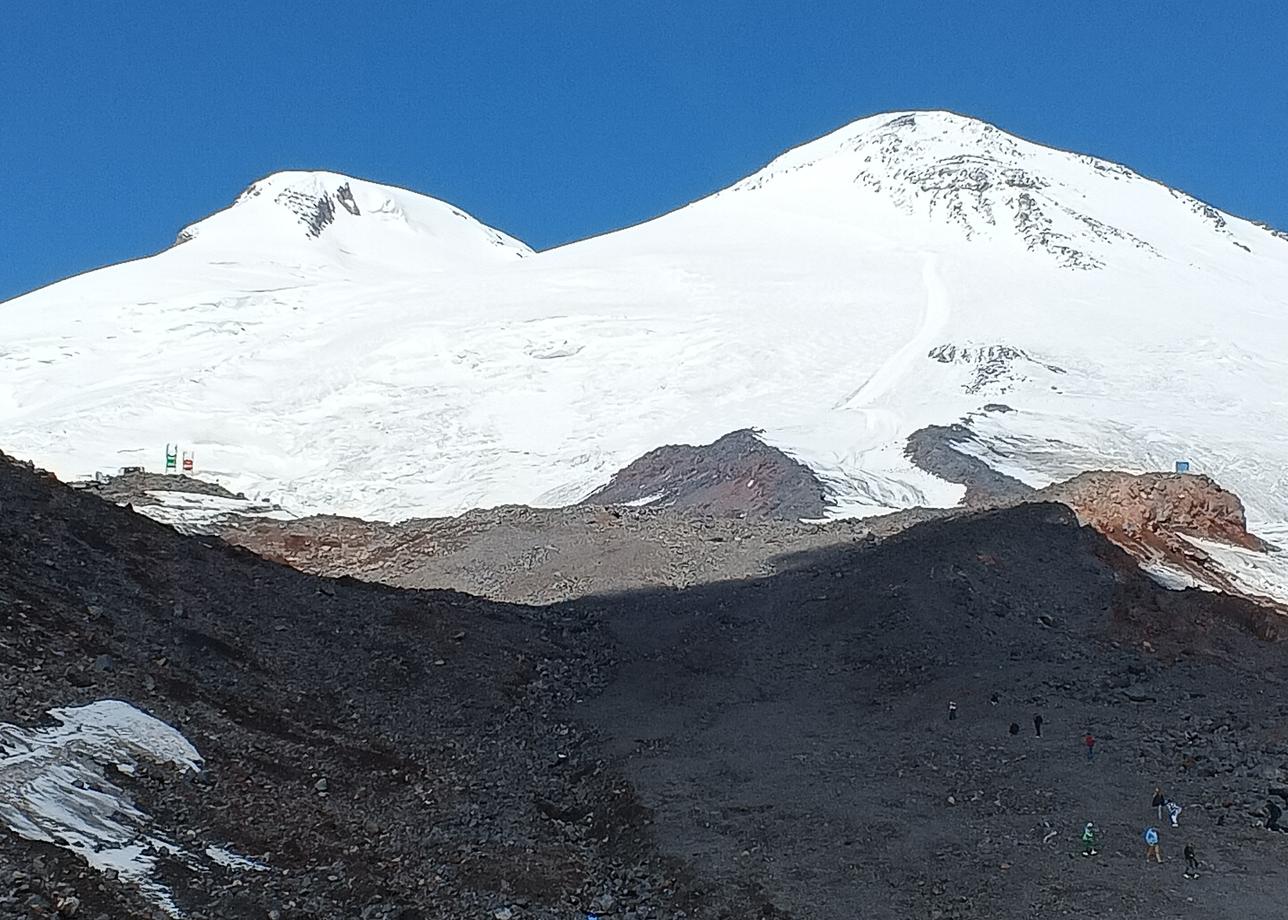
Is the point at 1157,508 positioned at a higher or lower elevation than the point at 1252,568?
higher

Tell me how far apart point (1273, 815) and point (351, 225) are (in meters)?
110

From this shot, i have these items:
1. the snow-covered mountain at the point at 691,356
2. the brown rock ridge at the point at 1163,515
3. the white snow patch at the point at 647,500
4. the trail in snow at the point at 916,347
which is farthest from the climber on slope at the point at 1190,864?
the trail in snow at the point at 916,347

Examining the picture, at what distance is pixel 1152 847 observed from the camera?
10.7 m

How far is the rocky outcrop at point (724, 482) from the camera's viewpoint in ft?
110

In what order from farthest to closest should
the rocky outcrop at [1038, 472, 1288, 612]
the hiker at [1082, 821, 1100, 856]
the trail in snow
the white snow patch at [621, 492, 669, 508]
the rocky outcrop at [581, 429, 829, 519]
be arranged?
the trail in snow < the white snow patch at [621, 492, 669, 508] < the rocky outcrop at [581, 429, 829, 519] < the rocky outcrop at [1038, 472, 1288, 612] < the hiker at [1082, 821, 1100, 856]

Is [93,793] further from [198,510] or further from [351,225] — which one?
[351,225]

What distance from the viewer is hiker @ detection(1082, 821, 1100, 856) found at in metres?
10.8

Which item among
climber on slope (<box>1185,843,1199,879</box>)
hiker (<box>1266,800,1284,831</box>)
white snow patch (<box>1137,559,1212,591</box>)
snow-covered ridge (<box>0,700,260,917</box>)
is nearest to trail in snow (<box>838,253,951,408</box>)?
white snow patch (<box>1137,559,1212,591</box>)

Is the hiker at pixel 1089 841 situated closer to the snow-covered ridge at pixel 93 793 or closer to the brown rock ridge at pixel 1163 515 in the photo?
the snow-covered ridge at pixel 93 793

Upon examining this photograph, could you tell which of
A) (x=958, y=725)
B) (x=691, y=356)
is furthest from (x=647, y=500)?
(x=958, y=725)

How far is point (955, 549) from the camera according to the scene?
1931 cm

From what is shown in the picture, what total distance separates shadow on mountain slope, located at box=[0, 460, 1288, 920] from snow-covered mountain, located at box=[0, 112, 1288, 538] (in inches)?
648

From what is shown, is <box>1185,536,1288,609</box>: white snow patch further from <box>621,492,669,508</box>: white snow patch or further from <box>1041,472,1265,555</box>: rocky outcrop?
<box>621,492,669,508</box>: white snow patch

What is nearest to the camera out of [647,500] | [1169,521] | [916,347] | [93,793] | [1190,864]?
[93,793]
